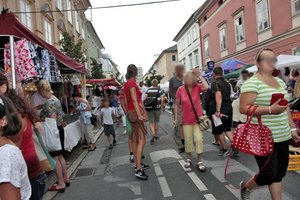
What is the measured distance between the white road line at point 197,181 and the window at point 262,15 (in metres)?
16.6

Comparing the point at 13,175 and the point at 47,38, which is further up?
the point at 47,38

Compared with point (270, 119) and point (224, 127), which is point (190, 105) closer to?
point (224, 127)

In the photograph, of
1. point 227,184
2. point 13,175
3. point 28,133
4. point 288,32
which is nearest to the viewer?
point 13,175

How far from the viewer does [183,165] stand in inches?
251

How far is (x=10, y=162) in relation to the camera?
71.5 inches

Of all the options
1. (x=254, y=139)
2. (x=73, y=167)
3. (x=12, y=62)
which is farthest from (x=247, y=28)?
(x=254, y=139)

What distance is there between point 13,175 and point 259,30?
21.7 m

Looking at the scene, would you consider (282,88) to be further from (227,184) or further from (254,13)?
(254,13)

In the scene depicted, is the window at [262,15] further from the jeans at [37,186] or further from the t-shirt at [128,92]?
the jeans at [37,186]

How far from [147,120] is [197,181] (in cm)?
149

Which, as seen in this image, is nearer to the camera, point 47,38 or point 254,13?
point 47,38

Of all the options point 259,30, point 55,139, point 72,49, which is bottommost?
point 55,139

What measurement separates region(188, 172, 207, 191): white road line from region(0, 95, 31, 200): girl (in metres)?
3.34

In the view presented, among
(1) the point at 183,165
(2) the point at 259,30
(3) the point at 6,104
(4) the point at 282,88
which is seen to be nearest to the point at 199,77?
(1) the point at 183,165
